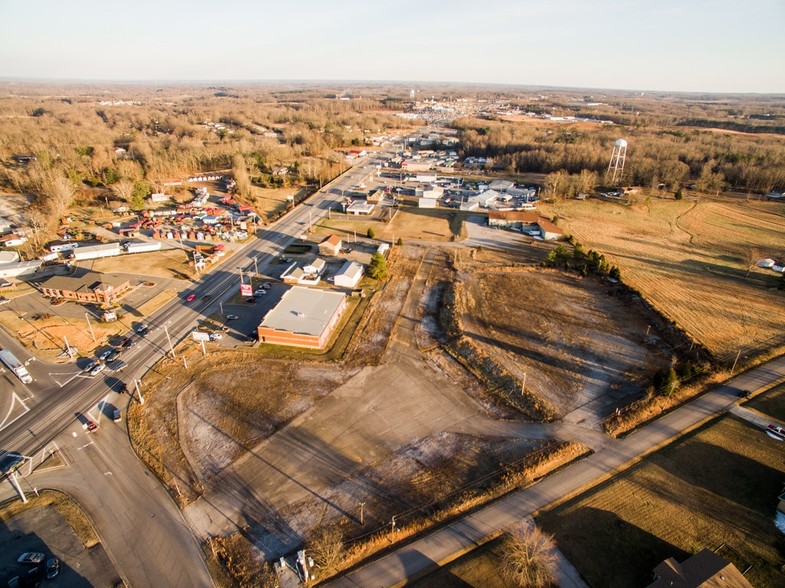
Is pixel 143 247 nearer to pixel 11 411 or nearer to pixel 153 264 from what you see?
pixel 153 264

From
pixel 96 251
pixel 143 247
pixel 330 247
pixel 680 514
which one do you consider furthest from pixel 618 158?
pixel 96 251

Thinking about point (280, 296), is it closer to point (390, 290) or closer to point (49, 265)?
point (390, 290)

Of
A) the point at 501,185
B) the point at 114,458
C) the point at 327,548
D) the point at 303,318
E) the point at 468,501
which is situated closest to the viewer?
the point at 327,548

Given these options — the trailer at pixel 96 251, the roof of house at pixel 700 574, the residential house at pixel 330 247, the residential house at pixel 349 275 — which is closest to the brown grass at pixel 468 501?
the roof of house at pixel 700 574

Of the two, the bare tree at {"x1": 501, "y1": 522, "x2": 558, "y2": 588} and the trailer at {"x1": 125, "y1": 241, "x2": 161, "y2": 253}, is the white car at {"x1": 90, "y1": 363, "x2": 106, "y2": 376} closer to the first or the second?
the trailer at {"x1": 125, "y1": 241, "x2": 161, "y2": 253}

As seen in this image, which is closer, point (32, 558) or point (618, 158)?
point (32, 558)

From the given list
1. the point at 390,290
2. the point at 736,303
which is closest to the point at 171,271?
the point at 390,290

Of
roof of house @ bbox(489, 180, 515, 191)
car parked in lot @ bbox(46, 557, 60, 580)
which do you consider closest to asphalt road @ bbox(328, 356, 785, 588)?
car parked in lot @ bbox(46, 557, 60, 580)
